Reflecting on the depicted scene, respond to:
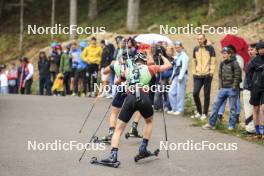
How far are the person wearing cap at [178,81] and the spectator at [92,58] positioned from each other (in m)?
4.82

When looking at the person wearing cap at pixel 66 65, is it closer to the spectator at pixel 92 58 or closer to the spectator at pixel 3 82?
the spectator at pixel 92 58

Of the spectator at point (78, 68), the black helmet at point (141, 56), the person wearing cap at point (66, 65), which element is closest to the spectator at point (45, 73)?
the person wearing cap at point (66, 65)

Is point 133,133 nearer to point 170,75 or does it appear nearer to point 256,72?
point 256,72

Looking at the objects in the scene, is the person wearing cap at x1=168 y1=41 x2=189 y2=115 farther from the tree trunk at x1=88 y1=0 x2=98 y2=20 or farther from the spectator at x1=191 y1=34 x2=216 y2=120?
the tree trunk at x1=88 y1=0 x2=98 y2=20

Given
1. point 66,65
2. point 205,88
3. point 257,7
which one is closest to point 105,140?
point 205,88

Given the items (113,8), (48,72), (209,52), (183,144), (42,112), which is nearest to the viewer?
(183,144)

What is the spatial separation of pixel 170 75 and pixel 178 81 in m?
0.65

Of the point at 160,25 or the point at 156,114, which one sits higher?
the point at 160,25

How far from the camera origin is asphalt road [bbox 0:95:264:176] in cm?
984

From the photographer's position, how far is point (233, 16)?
31.7 metres

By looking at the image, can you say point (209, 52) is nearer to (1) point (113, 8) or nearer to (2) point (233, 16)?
(2) point (233, 16)

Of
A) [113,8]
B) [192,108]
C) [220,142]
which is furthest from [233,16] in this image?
[220,142]

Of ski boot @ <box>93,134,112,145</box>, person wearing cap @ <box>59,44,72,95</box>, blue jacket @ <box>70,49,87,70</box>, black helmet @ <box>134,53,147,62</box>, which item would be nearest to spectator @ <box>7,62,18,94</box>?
person wearing cap @ <box>59,44,72,95</box>

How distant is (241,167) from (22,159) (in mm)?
3738
